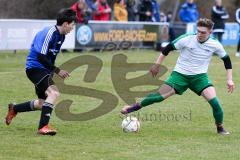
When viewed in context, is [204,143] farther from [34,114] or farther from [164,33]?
[164,33]

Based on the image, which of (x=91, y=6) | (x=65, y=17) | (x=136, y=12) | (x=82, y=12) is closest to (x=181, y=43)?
(x=65, y=17)

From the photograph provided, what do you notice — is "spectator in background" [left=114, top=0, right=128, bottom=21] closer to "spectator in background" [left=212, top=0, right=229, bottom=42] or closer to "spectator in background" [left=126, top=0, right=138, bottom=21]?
"spectator in background" [left=126, top=0, right=138, bottom=21]

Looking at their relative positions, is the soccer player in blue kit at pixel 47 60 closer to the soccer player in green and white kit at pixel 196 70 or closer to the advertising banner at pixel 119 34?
the soccer player in green and white kit at pixel 196 70

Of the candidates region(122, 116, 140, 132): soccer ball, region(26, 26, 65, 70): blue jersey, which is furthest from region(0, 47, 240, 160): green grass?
region(26, 26, 65, 70): blue jersey

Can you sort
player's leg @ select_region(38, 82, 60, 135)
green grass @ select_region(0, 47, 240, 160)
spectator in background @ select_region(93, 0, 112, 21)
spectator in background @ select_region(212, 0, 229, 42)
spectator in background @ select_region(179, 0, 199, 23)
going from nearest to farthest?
green grass @ select_region(0, 47, 240, 160) < player's leg @ select_region(38, 82, 60, 135) < spectator in background @ select_region(93, 0, 112, 21) < spectator in background @ select_region(212, 0, 229, 42) < spectator in background @ select_region(179, 0, 199, 23)

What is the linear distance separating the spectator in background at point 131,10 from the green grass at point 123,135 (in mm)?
12847

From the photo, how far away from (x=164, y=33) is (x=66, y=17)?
59.8ft

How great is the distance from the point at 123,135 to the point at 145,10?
61.6 feet

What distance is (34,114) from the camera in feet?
38.1

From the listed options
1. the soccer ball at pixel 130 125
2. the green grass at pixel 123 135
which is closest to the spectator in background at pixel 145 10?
the green grass at pixel 123 135

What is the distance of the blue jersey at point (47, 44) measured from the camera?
9.48 metres

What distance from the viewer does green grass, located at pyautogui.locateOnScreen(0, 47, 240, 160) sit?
27.3 ft

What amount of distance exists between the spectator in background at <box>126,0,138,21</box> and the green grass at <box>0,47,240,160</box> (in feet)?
42.2

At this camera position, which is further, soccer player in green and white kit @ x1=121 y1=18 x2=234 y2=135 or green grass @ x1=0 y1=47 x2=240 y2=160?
soccer player in green and white kit @ x1=121 y1=18 x2=234 y2=135
